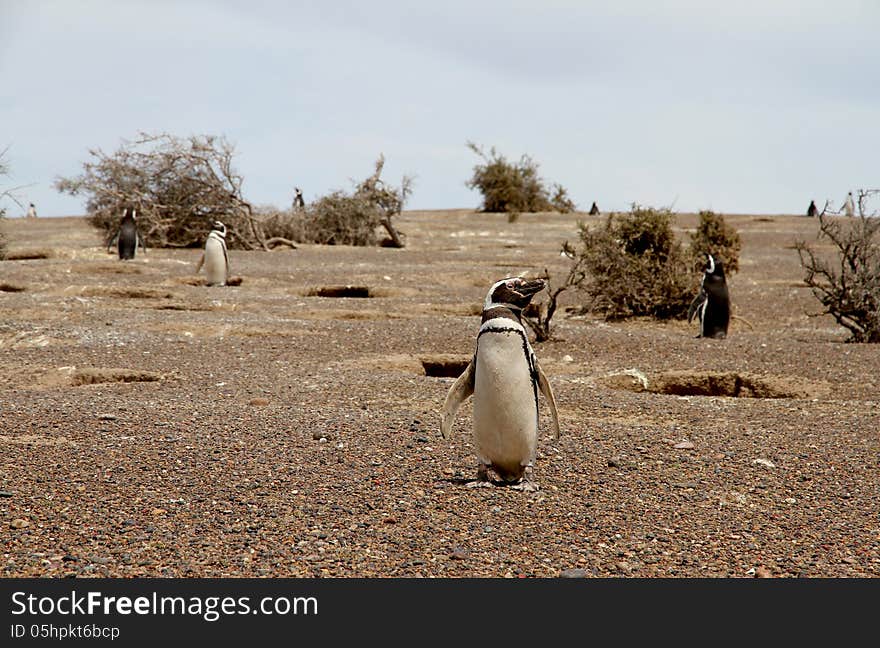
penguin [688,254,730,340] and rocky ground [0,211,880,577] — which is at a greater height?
penguin [688,254,730,340]

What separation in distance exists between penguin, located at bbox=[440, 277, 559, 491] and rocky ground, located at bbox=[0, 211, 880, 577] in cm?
20

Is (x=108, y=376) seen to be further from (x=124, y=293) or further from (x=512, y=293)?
(x=124, y=293)

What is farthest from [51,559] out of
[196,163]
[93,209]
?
[93,209]

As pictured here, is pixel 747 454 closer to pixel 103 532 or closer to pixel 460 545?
pixel 460 545

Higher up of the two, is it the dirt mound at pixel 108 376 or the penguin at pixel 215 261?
the penguin at pixel 215 261

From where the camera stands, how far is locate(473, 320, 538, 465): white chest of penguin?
5.19 m

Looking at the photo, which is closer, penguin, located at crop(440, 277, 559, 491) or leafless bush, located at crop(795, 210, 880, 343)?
penguin, located at crop(440, 277, 559, 491)

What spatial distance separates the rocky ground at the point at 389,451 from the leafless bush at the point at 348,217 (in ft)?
40.9

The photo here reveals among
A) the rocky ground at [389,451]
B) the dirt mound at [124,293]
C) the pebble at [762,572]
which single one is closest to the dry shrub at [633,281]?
the rocky ground at [389,451]

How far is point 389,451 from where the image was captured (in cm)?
584

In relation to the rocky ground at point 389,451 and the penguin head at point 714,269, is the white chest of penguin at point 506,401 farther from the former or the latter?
the penguin head at point 714,269

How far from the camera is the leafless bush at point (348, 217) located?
25.6 m

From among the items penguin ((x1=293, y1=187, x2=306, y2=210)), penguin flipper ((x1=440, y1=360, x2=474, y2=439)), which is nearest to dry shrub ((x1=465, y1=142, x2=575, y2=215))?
penguin ((x1=293, y1=187, x2=306, y2=210))

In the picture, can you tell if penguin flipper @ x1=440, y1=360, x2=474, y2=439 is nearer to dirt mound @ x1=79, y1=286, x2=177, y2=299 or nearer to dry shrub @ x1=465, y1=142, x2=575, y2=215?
dirt mound @ x1=79, y1=286, x2=177, y2=299
